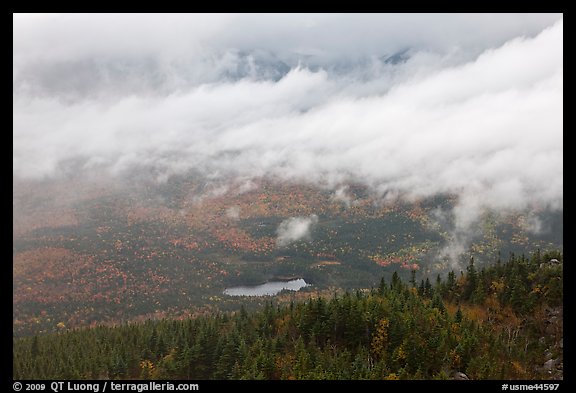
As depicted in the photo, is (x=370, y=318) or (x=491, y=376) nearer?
(x=491, y=376)

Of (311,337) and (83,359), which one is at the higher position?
(311,337)
